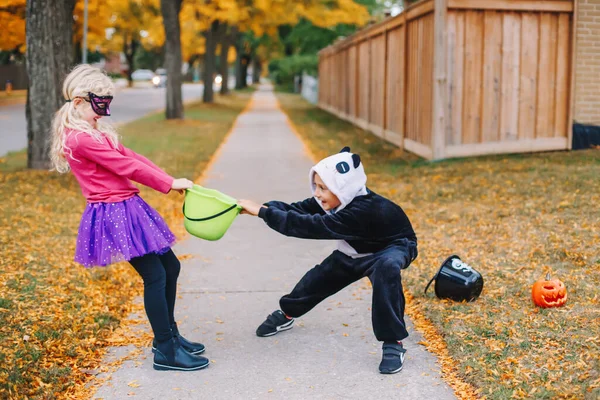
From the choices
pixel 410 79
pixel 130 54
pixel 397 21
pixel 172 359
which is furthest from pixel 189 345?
pixel 130 54

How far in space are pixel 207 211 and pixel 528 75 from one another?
29.2 feet

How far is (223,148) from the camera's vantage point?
53.8 ft

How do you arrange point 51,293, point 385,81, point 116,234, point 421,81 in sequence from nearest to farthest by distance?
point 116,234 < point 51,293 < point 421,81 < point 385,81

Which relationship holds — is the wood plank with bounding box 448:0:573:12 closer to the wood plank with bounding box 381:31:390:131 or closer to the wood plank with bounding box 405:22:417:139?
the wood plank with bounding box 405:22:417:139

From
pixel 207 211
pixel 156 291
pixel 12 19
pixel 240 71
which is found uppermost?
pixel 12 19

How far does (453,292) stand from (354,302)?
29.1 inches

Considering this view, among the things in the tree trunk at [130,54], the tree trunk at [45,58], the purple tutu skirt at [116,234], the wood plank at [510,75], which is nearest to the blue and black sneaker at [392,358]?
the purple tutu skirt at [116,234]

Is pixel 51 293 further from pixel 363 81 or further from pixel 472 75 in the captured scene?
pixel 363 81

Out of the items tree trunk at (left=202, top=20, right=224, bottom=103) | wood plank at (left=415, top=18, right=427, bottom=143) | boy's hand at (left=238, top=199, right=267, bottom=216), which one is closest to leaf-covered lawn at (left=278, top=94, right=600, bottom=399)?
wood plank at (left=415, top=18, right=427, bottom=143)

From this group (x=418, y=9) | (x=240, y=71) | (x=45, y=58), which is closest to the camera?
(x=45, y=58)

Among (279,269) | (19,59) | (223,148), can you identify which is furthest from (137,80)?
(279,269)

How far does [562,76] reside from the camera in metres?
12.1

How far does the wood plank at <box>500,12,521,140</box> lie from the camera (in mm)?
11742

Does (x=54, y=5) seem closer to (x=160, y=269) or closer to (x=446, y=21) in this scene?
(x=446, y=21)
